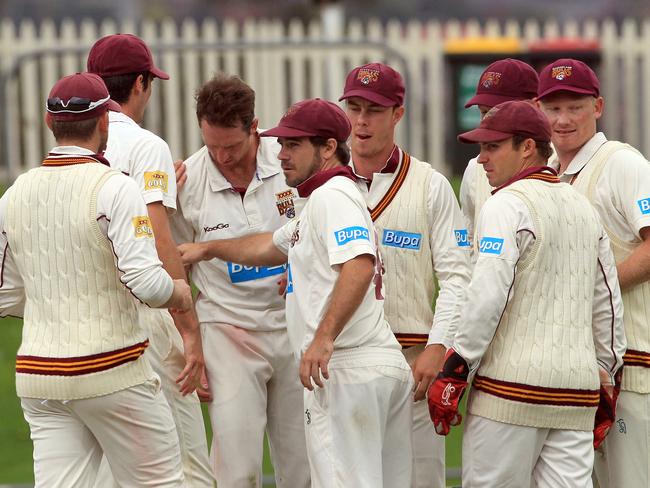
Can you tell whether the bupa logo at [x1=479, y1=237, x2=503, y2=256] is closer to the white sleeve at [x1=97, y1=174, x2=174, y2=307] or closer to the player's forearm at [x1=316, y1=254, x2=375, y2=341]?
the player's forearm at [x1=316, y1=254, x2=375, y2=341]

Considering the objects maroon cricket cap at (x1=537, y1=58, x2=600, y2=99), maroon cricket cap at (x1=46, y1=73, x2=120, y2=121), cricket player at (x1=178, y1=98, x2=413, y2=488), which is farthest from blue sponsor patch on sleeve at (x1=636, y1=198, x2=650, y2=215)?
maroon cricket cap at (x1=46, y1=73, x2=120, y2=121)

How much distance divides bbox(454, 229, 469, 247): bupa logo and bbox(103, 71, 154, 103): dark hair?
158cm

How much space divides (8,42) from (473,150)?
529 cm

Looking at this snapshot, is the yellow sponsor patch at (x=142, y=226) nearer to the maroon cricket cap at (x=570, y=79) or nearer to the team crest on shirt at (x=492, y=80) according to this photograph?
the maroon cricket cap at (x=570, y=79)

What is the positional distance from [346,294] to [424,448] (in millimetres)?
1275

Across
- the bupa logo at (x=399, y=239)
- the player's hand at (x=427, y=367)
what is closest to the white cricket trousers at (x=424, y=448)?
the player's hand at (x=427, y=367)

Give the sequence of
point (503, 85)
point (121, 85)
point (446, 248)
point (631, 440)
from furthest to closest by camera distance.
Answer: point (503, 85) < point (446, 248) < point (121, 85) < point (631, 440)

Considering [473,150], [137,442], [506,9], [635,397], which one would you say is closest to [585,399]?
[635,397]

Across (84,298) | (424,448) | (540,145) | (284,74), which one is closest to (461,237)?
(540,145)

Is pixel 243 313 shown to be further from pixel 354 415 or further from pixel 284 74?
pixel 284 74

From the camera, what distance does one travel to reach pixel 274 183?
6.16 meters

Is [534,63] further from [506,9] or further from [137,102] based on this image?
[506,9]

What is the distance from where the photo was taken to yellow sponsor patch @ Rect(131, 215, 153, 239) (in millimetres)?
4918

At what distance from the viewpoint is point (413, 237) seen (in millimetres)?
5902
